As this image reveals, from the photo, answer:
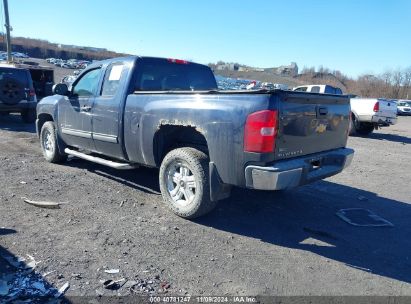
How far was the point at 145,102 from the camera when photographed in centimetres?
483

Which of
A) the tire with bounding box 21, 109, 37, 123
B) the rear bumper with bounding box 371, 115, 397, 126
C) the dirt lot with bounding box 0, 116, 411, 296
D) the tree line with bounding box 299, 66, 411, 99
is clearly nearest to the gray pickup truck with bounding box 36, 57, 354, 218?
the dirt lot with bounding box 0, 116, 411, 296

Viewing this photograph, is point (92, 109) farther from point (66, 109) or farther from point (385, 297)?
point (385, 297)

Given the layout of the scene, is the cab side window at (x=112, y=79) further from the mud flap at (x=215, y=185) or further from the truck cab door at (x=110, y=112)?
the mud flap at (x=215, y=185)

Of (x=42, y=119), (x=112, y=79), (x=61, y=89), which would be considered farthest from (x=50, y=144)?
(x=112, y=79)

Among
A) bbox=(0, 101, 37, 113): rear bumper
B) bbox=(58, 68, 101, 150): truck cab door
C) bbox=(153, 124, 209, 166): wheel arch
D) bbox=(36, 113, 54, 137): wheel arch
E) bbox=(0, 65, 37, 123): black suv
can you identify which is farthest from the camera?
bbox=(0, 101, 37, 113): rear bumper

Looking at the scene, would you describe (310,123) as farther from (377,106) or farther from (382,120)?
(382,120)

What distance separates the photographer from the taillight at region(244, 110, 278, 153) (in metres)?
3.62

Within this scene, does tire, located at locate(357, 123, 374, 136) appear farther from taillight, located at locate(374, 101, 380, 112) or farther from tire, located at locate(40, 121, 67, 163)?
tire, located at locate(40, 121, 67, 163)

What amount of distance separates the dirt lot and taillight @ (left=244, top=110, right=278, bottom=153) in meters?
1.10

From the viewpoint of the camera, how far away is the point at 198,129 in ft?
13.7

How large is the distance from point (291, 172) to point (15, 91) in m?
10.8

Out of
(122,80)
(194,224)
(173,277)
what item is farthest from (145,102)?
(173,277)

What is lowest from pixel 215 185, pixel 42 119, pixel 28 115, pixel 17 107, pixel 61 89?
pixel 28 115

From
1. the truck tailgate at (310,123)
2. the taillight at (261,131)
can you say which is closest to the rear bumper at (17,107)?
the taillight at (261,131)
